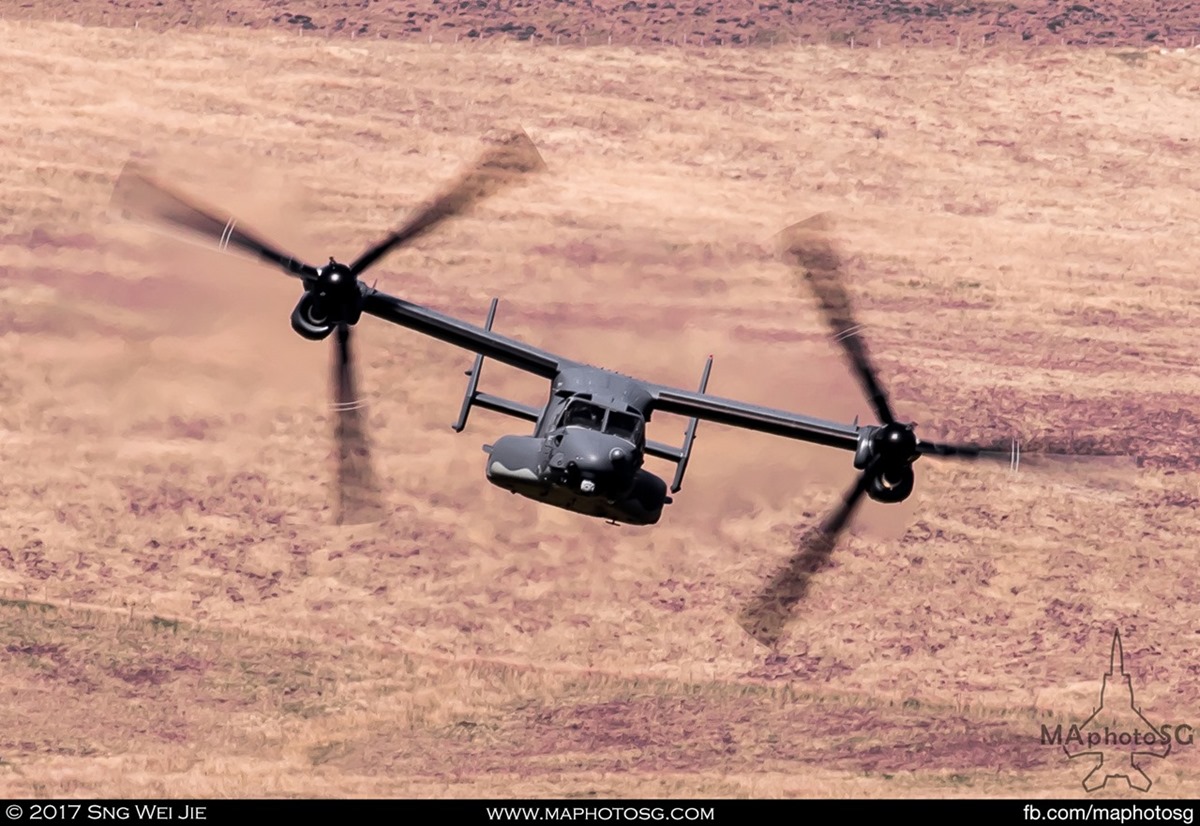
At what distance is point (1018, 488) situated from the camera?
219 ft

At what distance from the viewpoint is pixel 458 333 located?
43.2 metres

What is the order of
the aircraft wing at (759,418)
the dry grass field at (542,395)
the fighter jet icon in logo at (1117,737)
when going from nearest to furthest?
the aircraft wing at (759,418) → the fighter jet icon in logo at (1117,737) → the dry grass field at (542,395)

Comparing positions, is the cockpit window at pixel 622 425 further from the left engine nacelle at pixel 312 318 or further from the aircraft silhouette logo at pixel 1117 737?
the aircraft silhouette logo at pixel 1117 737

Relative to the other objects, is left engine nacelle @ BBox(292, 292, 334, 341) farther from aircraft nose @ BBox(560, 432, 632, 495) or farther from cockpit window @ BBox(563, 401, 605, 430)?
aircraft nose @ BBox(560, 432, 632, 495)

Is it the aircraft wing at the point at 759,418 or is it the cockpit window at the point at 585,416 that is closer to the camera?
the cockpit window at the point at 585,416

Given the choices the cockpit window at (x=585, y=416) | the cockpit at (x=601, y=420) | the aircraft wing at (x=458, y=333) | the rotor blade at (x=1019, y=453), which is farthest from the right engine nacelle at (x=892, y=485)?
the aircraft wing at (x=458, y=333)

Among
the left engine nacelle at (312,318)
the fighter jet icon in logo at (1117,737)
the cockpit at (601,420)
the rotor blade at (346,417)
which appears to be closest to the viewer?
the left engine nacelle at (312,318)

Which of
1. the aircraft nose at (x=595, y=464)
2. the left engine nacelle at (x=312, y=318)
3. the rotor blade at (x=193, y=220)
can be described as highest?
the rotor blade at (x=193, y=220)

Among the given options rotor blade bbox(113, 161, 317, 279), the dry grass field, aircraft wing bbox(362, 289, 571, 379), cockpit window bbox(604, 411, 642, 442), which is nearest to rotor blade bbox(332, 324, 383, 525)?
aircraft wing bbox(362, 289, 571, 379)

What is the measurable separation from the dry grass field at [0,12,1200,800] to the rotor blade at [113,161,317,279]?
20933mm

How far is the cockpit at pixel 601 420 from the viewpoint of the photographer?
4231 cm

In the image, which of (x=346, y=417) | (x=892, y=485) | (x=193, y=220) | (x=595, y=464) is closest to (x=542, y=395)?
(x=346, y=417)

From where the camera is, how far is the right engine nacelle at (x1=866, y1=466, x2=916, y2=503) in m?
42.7
